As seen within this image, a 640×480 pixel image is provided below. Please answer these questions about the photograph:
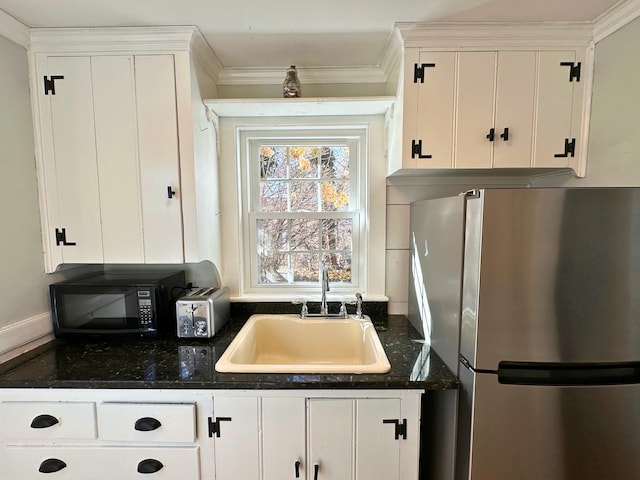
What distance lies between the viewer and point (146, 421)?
42.9 inches

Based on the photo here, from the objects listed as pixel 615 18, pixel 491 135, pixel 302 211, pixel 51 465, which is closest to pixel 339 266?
pixel 302 211

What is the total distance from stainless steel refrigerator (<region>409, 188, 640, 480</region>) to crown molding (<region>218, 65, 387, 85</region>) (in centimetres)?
104

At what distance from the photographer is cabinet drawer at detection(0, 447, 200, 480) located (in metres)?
1.11

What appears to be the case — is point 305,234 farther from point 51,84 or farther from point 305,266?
point 51,84

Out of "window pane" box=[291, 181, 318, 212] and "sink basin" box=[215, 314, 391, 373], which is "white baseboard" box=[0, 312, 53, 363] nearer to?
"sink basin" box=[215, 314, 391, 373]

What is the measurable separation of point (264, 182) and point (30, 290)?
1.23m

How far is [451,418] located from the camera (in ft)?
3.62

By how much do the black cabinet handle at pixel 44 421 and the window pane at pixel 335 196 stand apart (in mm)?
1504

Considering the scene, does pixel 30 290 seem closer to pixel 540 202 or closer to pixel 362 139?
pixel 362 139

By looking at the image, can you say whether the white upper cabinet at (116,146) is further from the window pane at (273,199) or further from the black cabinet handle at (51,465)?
the black cabinet handle at (51,465)

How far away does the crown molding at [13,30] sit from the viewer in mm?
1220

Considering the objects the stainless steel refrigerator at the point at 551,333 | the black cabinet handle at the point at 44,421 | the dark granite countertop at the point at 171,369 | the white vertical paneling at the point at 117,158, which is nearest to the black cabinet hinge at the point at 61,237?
the white vertical paneling at the point at 117,158

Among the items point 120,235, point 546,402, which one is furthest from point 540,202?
point 120,235

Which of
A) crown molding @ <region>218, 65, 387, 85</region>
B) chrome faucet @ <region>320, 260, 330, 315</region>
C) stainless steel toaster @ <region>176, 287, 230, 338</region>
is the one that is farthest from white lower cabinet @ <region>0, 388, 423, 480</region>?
crown molding @ <region>218, 65, 387, 85</region>
